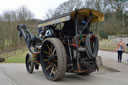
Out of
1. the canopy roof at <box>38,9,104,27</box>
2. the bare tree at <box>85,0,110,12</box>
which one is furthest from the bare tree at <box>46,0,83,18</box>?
the canopy roof at <box>38,9,104,27</box>

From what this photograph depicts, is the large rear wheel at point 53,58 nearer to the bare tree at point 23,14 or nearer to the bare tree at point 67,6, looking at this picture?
the bare tree at point 23,14

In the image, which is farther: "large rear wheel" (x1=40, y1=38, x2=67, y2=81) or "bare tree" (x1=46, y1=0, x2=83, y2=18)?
"bare tree" (x1=46, y1=0, x2=83, y2=18)

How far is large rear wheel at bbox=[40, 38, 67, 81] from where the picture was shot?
20.7ft

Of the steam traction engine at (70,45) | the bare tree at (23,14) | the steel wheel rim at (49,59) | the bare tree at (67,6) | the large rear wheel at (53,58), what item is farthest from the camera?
the bare tree at (67,6)

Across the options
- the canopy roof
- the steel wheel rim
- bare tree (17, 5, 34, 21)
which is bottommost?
the steel wheel rim

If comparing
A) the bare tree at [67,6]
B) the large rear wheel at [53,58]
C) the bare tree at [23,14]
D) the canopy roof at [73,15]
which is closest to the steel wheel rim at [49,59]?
the large rear wheel at [53,58]

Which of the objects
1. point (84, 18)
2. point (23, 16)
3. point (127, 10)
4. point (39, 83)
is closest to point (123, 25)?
point (127, 10)

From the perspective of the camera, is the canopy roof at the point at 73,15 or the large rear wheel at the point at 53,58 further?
the canopy roof at the point at 73,15

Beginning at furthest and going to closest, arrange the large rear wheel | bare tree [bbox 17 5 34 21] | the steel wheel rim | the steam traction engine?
bare tree [bbox 17 5 34 21] → the steel wheel rim → the steam traction engine → the large rear wheel

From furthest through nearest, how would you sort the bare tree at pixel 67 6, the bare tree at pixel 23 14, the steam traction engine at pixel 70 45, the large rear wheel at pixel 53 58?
the bare tree at pixel 67 6 → the bare tree at pixel 23 14 → the steam traction engine at pixel 70 45 → the large rear wheel at pixel 53 58

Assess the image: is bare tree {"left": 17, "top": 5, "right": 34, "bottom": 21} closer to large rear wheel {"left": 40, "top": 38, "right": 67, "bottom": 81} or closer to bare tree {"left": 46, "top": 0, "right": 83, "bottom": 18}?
bare tree {"left": 46, "top": 0, "right": 83, "bottom": 18}

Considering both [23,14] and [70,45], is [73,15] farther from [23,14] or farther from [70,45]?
[23,14]

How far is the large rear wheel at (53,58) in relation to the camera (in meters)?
6.30

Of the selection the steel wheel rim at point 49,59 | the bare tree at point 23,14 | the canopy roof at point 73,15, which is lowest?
the steel wheel rim at point 49,59
